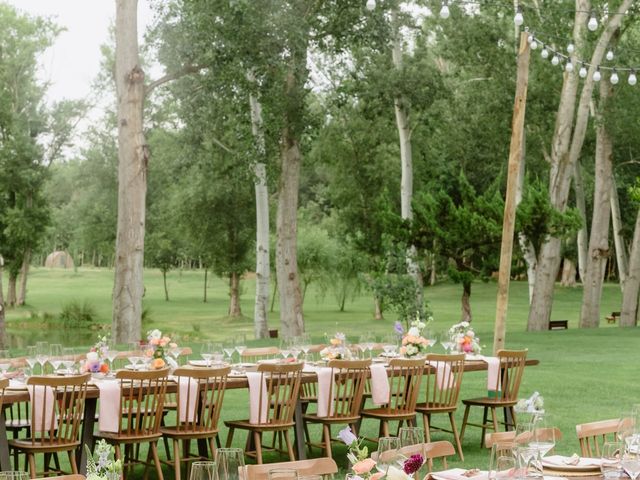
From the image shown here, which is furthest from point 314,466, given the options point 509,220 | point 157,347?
point 509,220

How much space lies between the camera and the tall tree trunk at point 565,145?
85.7 ft

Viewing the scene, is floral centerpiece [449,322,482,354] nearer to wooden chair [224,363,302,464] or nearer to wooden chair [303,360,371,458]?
wooden chair [303,360,371,458]

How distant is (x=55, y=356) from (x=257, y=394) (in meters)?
1.66

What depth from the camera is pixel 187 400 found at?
8320 millimetres

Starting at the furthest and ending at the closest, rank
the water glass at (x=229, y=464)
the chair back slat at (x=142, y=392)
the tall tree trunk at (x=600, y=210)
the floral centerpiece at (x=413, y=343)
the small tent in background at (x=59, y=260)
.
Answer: the small tent in background at (x=59, y=260) → the tall tree trunk at (x=600, y=210) → the floral centerpiece at (x=413, y=343) → the chair back slat at (x=142, y=392) → the water glass at (x=229, y=464)

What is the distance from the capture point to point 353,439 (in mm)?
3242

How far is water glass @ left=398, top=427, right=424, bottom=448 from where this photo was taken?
386 cm

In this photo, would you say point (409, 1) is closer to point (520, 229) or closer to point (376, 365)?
point (520, 229)

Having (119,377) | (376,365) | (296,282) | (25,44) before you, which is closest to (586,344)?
(296,282)

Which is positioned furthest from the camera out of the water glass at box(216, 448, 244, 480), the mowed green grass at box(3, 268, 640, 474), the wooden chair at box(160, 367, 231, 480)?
the mowed green grass at box(3, 268, 640, 474)

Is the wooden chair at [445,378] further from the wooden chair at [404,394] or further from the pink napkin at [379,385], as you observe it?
the pink napkin at [379,385]

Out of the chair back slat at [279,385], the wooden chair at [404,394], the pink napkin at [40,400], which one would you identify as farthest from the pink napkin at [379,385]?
the pink napkin at [40,400]

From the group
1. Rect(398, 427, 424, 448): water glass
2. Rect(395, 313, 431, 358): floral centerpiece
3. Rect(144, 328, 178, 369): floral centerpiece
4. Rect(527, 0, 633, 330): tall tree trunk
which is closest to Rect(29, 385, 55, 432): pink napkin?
Rect(144, 328, 178, 369): floral centerpiece

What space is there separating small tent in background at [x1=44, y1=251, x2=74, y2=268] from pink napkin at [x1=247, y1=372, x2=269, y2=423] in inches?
3140
